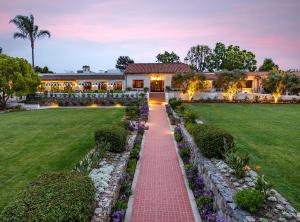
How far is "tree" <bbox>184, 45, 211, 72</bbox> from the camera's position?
74.8 meters

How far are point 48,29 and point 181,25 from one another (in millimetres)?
24907

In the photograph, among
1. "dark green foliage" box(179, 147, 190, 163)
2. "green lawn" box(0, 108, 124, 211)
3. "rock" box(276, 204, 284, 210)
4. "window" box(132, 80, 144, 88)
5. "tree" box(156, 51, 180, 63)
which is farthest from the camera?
"tree" box(156, 51, 180, 63)

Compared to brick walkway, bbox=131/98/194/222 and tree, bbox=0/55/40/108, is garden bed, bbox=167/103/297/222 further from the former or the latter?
tree, bbox=0/55/40/108

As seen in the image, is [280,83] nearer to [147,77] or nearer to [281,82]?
[281,82]

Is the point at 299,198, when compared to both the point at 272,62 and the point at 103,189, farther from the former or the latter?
the point at 272,62

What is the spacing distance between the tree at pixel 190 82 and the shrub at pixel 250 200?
32.7m

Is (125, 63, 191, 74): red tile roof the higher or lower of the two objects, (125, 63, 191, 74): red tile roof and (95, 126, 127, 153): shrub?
the higher

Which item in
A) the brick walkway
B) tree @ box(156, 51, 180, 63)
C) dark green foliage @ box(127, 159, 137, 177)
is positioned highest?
tree @ box(156, 51, 180, 63)

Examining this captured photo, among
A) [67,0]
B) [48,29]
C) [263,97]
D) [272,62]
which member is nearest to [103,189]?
[67,0]

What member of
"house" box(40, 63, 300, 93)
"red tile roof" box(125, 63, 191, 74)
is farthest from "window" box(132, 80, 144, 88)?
"red tile roof" box(125, 63, 191, 74)

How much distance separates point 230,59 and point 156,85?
102 feet

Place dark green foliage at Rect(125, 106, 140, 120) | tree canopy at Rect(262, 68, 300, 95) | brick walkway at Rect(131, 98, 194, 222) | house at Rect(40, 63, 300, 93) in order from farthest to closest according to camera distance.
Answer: house at Rect(40, 63, 300, 93)
tree canopy at Rect(262, 68, 300, 95)
dark green foliage at Rect(125, 106, 140, 120)
brick walkway at Rect(131, 98, 194, 222)

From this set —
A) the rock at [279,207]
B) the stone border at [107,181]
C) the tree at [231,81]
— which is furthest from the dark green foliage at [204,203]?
the tree at [231,81]

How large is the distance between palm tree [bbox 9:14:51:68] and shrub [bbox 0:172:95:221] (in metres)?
48.1
